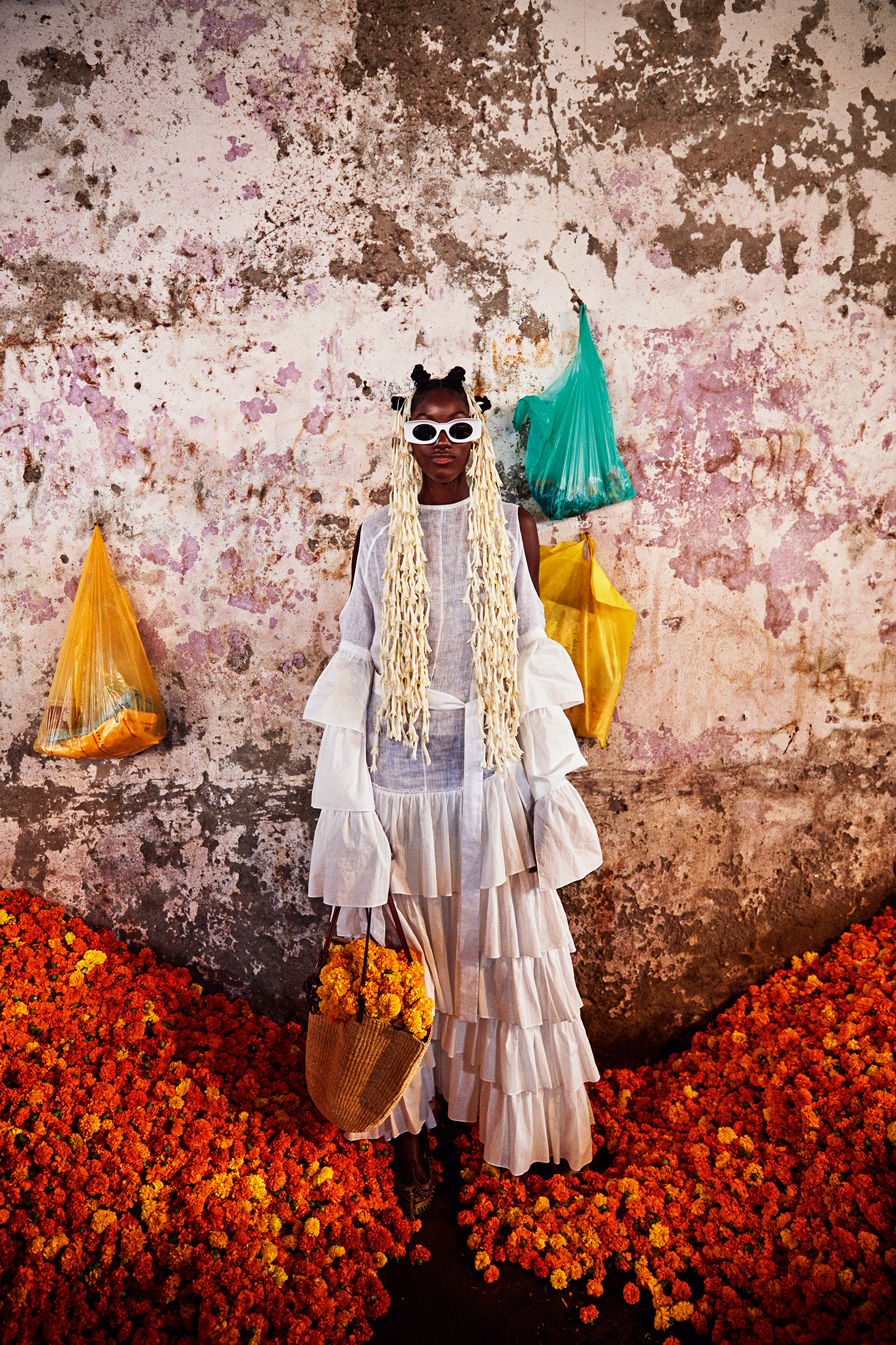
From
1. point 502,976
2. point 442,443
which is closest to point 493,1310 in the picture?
point 502,976

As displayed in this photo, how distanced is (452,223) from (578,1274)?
3.12m

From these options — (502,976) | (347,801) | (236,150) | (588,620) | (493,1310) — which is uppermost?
(236,150)

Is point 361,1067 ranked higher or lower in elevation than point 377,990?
lower

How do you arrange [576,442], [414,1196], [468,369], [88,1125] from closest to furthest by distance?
1. [88,1125]
2. [414,1196]
3. [576,442]
4. [468,369]

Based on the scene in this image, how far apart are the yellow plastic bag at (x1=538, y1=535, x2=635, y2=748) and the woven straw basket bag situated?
1.05m

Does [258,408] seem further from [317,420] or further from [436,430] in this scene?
[436,430]

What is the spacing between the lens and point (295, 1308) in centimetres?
185

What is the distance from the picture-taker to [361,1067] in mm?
1890

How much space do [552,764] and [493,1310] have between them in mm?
1464

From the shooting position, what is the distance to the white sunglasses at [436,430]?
1.87 m

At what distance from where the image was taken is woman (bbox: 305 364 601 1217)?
197 cm

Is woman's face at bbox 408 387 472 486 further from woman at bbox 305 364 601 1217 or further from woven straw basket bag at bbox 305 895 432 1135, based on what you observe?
woven straw basket bag at bbox 305 895 432 1135

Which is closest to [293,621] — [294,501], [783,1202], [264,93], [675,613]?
[294,501]

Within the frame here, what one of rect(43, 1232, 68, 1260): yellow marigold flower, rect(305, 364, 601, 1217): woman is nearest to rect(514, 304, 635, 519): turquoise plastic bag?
rect(305, 364, 601, 1217): woman
